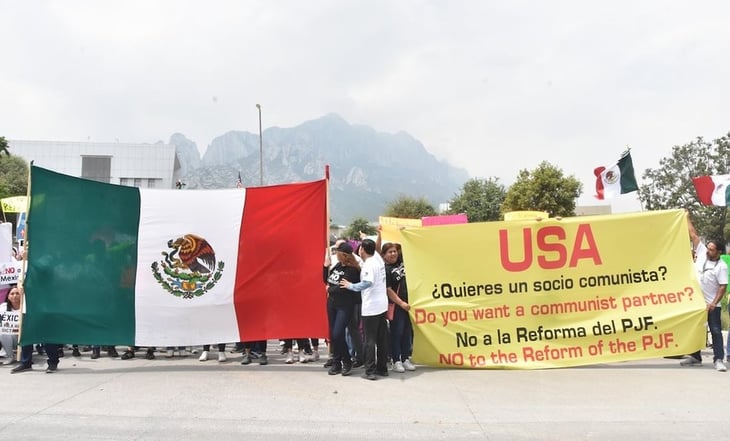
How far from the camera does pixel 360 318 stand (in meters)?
7.05

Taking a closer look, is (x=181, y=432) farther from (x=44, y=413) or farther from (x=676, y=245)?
(x=676, y=245)

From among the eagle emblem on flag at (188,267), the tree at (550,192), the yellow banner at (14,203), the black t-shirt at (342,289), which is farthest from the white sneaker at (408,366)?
the tree at (550,192)

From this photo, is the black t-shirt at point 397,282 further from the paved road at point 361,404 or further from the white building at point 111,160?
the white building at point 111,160

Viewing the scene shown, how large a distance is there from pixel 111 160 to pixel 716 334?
98.4 metres

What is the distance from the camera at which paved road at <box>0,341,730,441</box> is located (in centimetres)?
444

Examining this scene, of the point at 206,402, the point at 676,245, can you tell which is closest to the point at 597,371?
the point at 676,245

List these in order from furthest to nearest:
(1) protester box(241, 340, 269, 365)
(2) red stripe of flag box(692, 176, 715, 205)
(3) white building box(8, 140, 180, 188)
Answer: (3) white building box(8, 140, 180, 188) → (2) red stripe of flag box(692, 176, 715, 205) → (1) protester box(241, 340, 269, 365)

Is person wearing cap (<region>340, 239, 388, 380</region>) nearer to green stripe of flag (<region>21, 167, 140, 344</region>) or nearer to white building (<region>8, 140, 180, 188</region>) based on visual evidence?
green stripe of flag (<region>21, 167, 140, 344</region>)

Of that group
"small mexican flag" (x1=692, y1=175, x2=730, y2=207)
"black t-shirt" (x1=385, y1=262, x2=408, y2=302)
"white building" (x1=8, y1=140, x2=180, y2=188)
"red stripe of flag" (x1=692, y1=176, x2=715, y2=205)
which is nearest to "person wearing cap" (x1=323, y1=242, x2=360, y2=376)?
"black t-shirt" (x1=385, y1=262, x2=408, y2=302)

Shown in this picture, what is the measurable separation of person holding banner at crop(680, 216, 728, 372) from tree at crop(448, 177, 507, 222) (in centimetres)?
3774

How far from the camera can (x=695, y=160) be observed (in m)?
54.1

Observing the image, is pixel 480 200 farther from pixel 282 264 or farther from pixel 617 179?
pixel 282 264

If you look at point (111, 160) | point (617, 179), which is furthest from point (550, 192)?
point (111, 160)

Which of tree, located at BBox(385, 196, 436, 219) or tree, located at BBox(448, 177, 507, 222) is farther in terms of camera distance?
tree, located at BBox(385, 196, 436, 219)
